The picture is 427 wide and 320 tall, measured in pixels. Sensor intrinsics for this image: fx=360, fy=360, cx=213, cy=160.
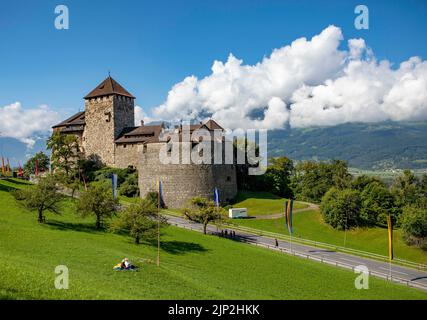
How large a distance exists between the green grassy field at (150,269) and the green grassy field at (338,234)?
15.4 metres

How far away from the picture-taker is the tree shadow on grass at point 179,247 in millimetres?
33241

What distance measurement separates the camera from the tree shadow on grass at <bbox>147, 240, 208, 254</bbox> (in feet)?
109

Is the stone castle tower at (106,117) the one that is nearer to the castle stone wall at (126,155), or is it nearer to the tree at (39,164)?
the castle stone wall at (126,155)

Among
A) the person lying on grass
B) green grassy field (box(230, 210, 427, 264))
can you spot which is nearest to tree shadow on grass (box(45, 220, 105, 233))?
the person lying on grass

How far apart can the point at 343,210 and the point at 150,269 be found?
129 feet

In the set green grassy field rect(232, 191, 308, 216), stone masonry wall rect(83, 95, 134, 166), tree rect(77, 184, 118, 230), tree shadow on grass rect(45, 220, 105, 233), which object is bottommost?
green grassy field rect(232, 191, 308, 216)

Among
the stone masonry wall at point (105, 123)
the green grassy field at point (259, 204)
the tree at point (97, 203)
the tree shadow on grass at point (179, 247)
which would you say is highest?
the stone masonry wall at point (105, 123)

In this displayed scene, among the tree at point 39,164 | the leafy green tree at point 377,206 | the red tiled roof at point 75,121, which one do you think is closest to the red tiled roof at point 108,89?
the red tiled roof at point 75,121

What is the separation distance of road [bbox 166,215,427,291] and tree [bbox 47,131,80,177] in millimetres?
37759

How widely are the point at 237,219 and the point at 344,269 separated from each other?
24154 mm

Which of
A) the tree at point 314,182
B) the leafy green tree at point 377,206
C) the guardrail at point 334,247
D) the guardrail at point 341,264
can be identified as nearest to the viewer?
the guardrail at point 341,264

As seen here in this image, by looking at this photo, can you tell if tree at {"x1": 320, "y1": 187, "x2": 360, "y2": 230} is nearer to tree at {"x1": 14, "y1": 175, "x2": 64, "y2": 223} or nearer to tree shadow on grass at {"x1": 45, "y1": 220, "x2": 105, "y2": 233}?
tree shadow on grass at {"x1": 45, "y1": 220, "x2": 105, "y2": 233}
